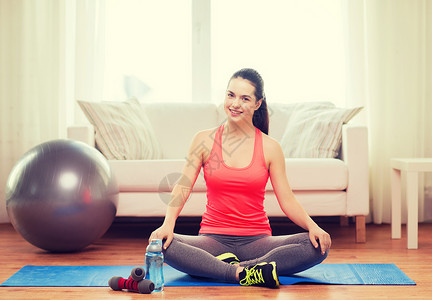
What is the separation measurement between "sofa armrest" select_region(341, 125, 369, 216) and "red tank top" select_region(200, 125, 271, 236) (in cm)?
94

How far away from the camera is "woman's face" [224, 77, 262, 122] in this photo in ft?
6.96

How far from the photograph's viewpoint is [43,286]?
2.00 metres

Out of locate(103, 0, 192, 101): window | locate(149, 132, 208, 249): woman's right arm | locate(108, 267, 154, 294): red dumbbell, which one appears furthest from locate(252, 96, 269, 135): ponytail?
locate(103, 0, 192, 101): window

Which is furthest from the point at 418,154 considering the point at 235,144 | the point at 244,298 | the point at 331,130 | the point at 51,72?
the point at 51,72

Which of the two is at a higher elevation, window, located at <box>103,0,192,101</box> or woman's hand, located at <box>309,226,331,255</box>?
window, located at <box>103,0,192,101</box>

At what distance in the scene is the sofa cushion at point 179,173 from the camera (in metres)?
2.90

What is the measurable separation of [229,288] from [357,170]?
130cm

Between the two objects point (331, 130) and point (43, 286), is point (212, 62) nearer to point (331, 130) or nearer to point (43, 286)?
point (331, 130)

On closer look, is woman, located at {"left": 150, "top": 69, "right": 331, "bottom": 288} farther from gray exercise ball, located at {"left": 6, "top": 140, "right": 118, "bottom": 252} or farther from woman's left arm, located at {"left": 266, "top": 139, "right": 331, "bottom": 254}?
gray exercise ball, located at {"left": 6, "top": 140, "right": 118, "bottom": 252}

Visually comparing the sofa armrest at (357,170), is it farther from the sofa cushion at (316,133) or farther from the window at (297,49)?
the window at (297,49)

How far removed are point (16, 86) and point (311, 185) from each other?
2275 mm

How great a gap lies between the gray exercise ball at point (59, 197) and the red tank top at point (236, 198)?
0.67 meters

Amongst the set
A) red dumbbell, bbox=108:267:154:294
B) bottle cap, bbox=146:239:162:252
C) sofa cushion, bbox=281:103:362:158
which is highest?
sofa cushion, bbox=281:103:362:158

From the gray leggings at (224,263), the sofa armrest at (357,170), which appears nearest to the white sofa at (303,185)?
the sofa armrest at (357,170)
